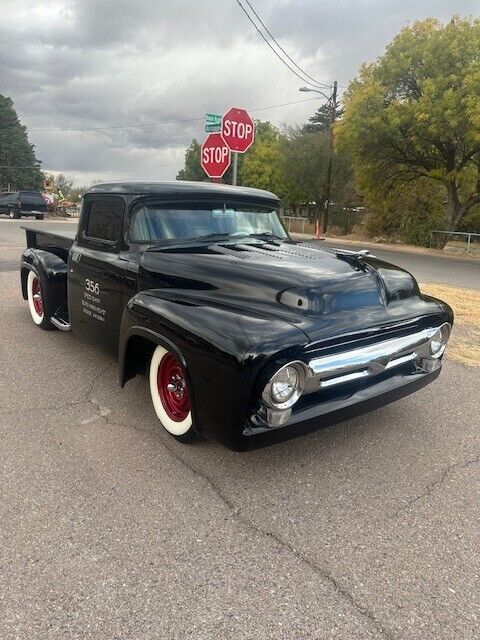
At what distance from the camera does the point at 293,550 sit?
90.0 inches

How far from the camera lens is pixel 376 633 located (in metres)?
1.86

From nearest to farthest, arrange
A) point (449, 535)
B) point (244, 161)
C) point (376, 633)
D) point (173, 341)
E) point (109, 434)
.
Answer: point (376, 633)
point (449, 535)
point (173, 341)
point (109, 434)
point (244, 161)

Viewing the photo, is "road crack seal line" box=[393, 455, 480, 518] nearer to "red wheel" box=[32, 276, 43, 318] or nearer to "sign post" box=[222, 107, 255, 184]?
"red wheel" box=[32, 276, 43, 318]

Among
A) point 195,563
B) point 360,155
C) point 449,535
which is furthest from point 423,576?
point 360,155

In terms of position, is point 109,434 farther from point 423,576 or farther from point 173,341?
point 423,576

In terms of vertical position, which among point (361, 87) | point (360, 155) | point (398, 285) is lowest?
point (398, 285)

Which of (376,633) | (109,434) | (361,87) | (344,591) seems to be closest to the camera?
(376,633)

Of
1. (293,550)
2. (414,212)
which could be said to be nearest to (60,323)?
(293,550)

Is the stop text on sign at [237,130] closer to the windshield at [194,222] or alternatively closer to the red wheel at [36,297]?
the red wheel at [36,297]

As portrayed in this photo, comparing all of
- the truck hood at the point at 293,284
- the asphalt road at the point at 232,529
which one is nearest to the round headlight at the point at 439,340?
the truck hood at the point at 293,284

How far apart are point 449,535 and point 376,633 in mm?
781

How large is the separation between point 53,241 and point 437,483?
4510mm

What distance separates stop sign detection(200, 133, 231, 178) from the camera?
8969mm

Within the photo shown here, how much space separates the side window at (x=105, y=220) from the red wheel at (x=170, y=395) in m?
1.15
